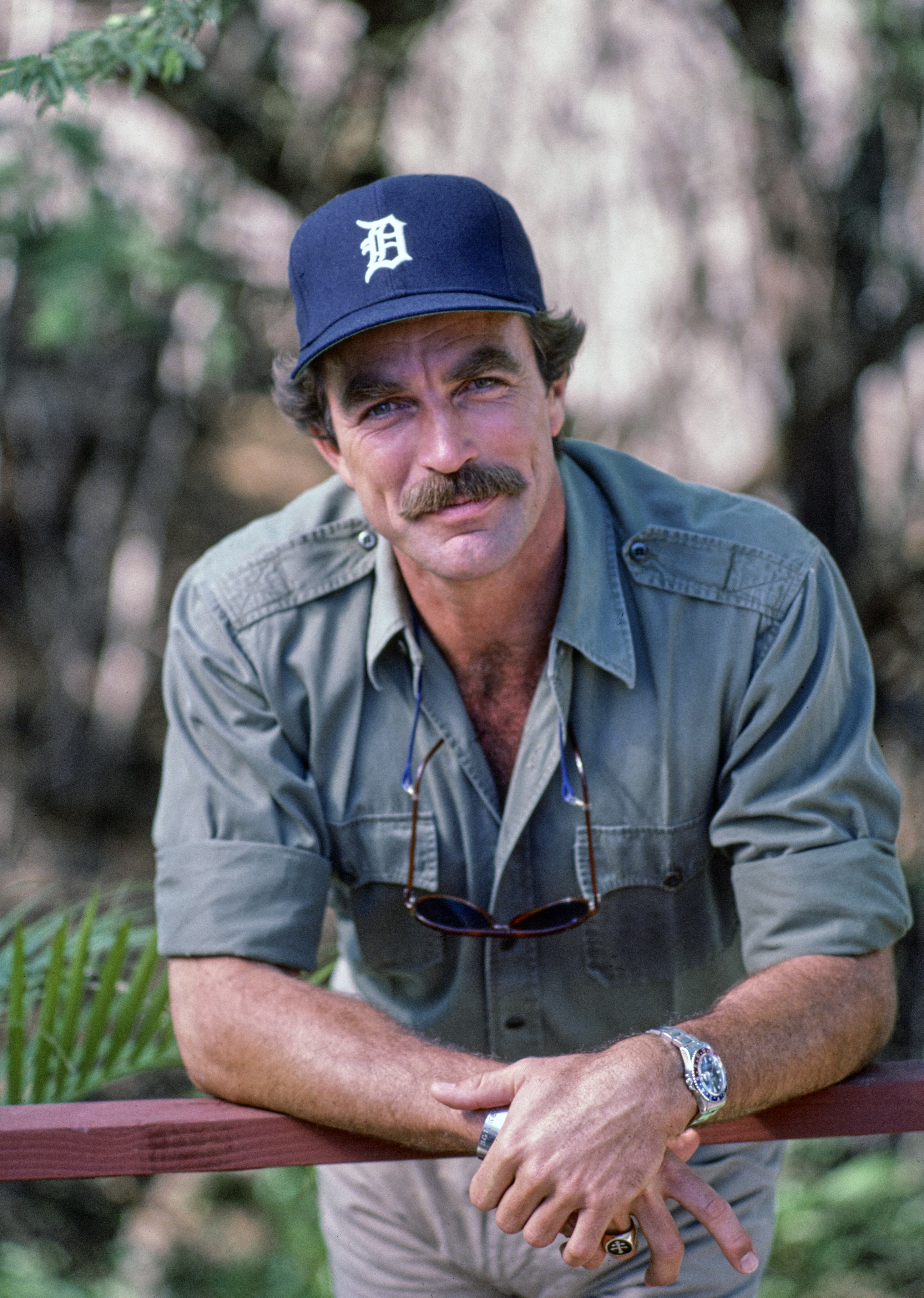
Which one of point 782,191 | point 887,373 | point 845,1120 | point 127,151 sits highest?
point 127,151

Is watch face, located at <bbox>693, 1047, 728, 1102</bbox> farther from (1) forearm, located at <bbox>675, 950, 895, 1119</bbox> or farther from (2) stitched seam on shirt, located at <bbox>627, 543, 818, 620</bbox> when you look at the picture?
(2) stitched seam on shirt, located at <bbox>627, 543, 818, 620</bbox>

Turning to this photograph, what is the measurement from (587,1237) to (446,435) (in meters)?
1.09

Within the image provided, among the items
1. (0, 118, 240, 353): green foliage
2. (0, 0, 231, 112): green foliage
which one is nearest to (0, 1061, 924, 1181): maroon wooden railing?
(0, 0, 231, 112): green foliage

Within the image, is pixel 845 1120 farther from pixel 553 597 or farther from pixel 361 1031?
pixel 553 597

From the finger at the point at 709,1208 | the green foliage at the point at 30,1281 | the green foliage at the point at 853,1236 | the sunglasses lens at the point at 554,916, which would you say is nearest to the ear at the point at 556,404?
the sunglasses lens at the point at 554,916

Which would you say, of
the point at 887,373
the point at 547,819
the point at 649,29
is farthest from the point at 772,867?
the point at 649,29

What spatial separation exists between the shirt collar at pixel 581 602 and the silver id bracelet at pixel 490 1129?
711 millimetres

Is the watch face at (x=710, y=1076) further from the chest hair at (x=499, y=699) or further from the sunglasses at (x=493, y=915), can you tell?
the chest hair at (x=499, y=699)

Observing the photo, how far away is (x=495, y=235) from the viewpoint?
1.95 metres

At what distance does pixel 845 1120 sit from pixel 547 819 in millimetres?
682

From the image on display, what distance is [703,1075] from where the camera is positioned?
1569 millimetres

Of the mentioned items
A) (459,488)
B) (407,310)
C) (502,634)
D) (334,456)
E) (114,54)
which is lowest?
(502,634)

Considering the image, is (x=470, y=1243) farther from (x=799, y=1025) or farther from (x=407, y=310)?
(x=407, y=310)

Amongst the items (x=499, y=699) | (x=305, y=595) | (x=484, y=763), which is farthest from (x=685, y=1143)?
(x=305, y=595)
